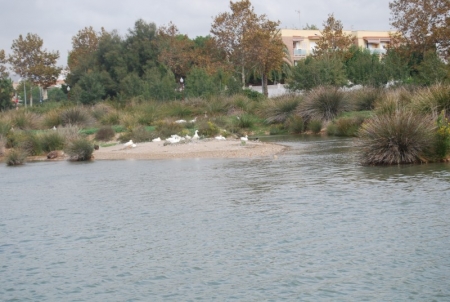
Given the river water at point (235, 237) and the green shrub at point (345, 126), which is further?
the green shrub at point (345, 126)

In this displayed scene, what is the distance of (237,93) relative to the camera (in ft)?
199

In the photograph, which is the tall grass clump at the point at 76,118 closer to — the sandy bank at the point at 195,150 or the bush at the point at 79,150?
the sandy bank at the point at 195,150

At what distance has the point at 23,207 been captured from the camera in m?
19.4

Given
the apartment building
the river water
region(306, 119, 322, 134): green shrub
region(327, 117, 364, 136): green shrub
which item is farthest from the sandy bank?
the apartment building

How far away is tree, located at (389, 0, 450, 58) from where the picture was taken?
58.2 m

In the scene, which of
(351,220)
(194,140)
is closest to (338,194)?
(351,220)

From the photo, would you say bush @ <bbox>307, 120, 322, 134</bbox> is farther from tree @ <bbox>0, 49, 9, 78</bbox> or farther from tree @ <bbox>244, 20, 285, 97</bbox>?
tree @ <bbox>0, 49, 9, 78</bbox>

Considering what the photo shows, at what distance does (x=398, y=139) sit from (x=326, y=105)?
68.9 ft

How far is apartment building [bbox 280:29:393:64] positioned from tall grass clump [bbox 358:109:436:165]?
262 feet

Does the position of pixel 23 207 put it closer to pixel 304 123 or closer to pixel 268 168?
pixel 268 168

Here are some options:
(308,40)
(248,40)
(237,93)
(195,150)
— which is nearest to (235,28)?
(248,40)

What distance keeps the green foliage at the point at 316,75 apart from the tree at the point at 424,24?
8.17 metres

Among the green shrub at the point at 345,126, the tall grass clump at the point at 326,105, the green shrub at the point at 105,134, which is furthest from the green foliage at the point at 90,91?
the green shrub at the point at 345,126

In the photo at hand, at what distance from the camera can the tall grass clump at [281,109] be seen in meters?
47.2
